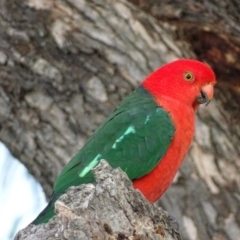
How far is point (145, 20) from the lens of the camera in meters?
3.62

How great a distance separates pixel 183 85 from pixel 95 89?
1.35 ft

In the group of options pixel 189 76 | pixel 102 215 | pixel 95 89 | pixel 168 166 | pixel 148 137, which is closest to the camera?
pixel 102 215

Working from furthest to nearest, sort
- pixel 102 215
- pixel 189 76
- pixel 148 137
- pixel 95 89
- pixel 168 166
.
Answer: pixel 189 76 → pixel 95 89 → pixel 148 137 → pixel 168 166 → pixel 102 215

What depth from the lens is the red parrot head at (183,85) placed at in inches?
134

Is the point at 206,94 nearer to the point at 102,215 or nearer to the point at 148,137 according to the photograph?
the point at 148,137

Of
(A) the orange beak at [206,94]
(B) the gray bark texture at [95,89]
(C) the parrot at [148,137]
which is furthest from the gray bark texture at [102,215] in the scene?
(A) the orange beak at [206,94]

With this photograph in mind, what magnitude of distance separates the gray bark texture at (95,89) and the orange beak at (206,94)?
83 mm

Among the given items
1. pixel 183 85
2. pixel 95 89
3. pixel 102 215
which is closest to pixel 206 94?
pixel 183 85

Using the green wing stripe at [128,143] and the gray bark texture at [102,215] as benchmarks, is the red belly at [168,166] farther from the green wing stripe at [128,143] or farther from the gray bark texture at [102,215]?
the gray bark texture at [102,215]

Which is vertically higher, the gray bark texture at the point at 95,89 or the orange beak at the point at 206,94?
the orange beak at the point at 206,94

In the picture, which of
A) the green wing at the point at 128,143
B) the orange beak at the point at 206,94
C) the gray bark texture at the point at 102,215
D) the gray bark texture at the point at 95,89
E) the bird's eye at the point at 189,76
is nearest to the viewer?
the gray bark texture at the point at 102,215

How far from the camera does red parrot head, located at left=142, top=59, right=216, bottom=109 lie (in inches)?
134

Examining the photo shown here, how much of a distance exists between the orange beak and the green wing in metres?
0.21

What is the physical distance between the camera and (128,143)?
315cm
